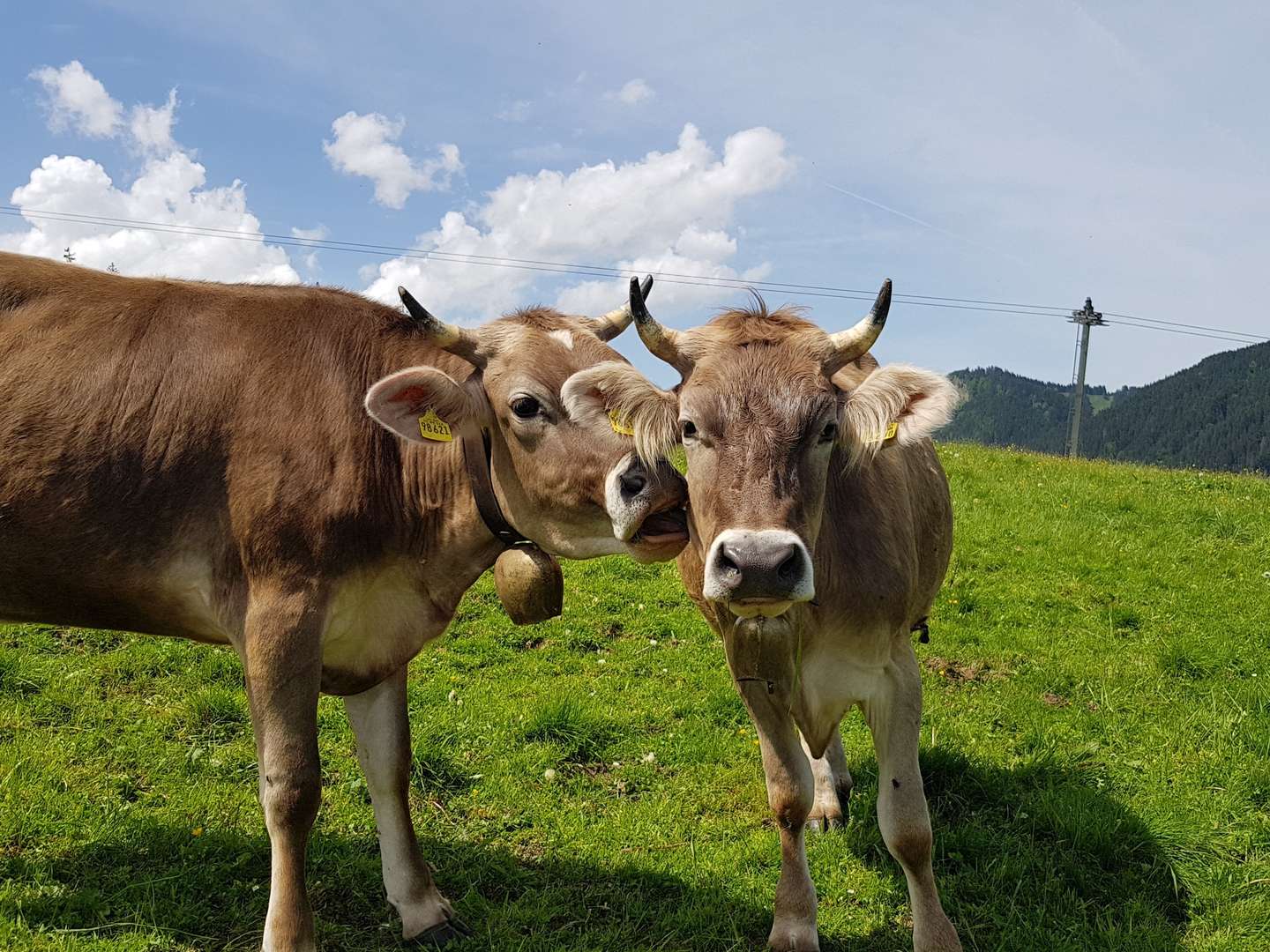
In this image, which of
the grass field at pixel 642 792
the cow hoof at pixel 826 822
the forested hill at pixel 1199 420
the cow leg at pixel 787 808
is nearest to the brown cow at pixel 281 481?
the cow leg at pixel 787 808

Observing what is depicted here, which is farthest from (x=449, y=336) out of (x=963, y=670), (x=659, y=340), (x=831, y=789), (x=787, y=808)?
(x=963, y=670)

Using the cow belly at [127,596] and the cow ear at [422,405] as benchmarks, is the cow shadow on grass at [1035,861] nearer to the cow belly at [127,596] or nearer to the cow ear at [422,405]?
the cow ear at [422,405]

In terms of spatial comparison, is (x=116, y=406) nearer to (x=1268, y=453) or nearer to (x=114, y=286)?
(x=114, y=286)

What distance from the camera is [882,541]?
4.65m

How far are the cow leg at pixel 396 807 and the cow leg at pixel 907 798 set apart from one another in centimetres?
211

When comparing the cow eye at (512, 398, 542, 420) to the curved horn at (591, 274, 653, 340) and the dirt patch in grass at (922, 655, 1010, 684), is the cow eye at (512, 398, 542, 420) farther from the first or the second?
the dirt patch in grass at (922, 655, 1010, 684)

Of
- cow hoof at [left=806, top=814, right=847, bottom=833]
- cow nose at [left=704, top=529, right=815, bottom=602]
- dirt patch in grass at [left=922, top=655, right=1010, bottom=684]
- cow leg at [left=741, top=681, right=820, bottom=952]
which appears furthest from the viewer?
dirt patch in grass at [left=922, top=655, right=1010, bottom=684]

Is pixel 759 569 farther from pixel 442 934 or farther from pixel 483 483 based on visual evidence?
pixel 442 934

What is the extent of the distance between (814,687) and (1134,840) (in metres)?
2.40

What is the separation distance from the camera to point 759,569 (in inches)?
135

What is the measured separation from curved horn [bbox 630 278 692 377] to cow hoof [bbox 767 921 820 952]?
2.61 metres

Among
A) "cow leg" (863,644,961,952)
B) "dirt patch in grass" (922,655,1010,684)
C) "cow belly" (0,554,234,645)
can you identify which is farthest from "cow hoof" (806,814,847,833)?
"cow belly" (0,554,234,645)

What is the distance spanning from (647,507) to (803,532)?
2.24 feet

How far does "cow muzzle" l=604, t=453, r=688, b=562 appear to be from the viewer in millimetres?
4039
